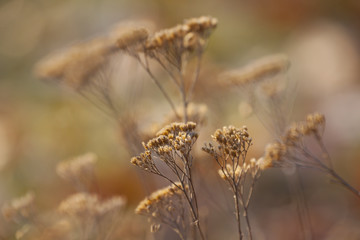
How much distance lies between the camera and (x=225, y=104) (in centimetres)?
650

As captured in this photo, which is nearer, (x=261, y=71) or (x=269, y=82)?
(x=261, y=71)

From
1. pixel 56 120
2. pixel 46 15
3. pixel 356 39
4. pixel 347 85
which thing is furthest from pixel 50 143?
pixel 356 39

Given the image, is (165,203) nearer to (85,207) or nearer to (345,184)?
(85,207)

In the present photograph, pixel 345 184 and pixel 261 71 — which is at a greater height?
pixel 261 71

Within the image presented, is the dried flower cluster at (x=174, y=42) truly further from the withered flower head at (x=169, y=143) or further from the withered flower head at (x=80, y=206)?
the withered flower head at (x=80, y=206)

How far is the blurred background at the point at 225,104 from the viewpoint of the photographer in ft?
23.9

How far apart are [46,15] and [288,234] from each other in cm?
1154

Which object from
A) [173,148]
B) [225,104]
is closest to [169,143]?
[173,148]

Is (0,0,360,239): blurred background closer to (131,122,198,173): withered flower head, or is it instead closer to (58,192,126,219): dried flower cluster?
(58,192,126,219): dried flower cluster

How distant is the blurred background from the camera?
23.9 feet

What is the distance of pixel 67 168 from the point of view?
365cm

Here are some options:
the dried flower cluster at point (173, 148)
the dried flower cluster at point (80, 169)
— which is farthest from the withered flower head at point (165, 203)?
the dried flower cluster at point (80, 169)

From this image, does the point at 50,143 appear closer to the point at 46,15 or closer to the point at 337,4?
the point at 46,15

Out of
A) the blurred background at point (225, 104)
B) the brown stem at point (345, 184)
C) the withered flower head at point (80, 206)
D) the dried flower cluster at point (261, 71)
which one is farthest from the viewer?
the blurred background at point (225, 104)
